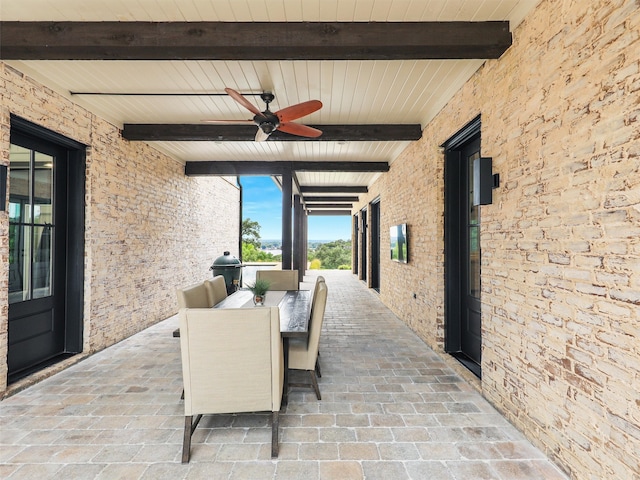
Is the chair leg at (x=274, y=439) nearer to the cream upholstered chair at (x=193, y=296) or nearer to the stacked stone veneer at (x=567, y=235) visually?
the cream upholstered chair at (x=193, y=296)

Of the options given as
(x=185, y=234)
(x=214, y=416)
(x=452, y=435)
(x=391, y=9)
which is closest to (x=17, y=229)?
(x=214, y=416)

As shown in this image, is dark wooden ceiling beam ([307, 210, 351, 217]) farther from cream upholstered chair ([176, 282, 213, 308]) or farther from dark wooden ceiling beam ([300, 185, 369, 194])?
cream upholstered chair ([176, 282, 213, 308])

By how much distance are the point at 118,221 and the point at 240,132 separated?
200cm

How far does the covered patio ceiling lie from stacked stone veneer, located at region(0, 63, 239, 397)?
0.26m

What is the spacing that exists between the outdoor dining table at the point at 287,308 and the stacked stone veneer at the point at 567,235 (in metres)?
1.57

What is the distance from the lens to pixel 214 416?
2441 millimetres

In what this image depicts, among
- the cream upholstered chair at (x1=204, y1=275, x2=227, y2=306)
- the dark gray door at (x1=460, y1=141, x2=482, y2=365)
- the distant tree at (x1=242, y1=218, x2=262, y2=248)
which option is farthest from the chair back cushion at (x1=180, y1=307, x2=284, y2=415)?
the distant tree at (x1=242, y1=218, x2=262, y2=248)

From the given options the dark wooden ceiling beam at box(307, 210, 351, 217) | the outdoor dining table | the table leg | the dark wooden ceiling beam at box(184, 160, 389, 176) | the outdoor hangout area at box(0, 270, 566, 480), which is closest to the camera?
the outdoor hangout area at box(0, 270, 566, 480)

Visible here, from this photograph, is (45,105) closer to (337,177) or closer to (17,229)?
(17,229)

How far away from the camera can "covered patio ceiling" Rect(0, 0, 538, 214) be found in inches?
85.0

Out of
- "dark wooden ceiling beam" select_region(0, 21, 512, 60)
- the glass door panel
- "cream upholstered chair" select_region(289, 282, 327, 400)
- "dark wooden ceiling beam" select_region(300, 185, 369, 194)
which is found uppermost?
"dark wooden ceiling beam" select_region(300, 185, 369, 194)

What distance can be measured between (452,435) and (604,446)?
84 centimetres

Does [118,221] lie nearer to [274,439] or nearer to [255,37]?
[255,37]

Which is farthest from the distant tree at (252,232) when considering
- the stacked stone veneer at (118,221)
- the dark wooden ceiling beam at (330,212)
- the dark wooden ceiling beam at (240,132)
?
the dark wooden ceiling beam at (240,132)
